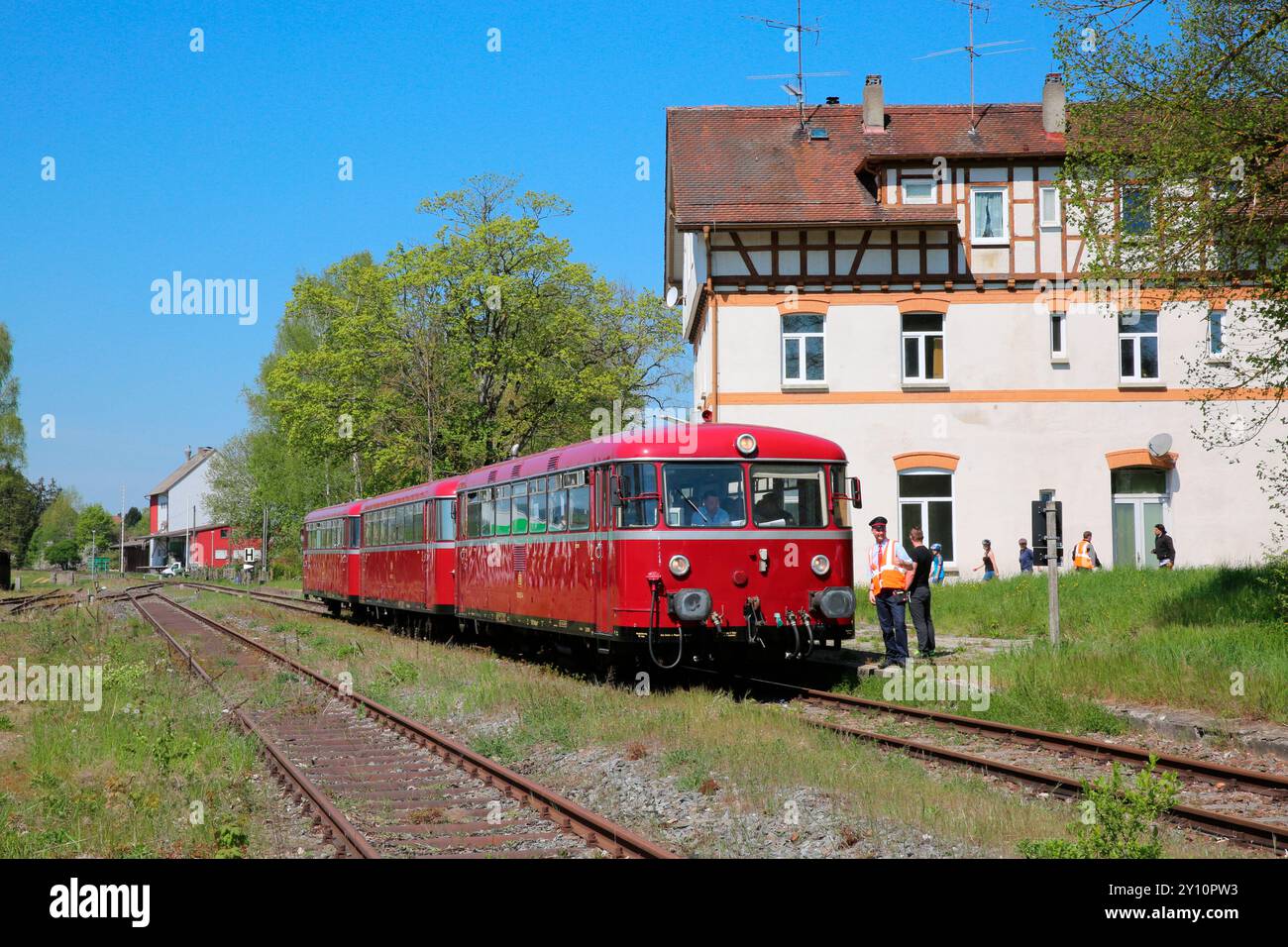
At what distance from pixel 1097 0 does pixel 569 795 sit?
11.6 meters

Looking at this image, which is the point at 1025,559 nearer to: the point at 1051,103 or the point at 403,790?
the point at 1051,103

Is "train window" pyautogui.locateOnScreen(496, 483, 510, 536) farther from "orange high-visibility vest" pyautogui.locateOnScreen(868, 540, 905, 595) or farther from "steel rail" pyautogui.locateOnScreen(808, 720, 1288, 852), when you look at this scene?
"steel rail" pyautogui.locateOnScreen(808, 720, 1288, 852)

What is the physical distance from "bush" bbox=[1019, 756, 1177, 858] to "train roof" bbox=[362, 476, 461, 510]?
1768 cm

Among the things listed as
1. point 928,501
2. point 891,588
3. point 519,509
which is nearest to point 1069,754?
point 891,588

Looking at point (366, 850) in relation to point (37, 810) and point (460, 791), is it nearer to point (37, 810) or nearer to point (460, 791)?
point (460, 791)

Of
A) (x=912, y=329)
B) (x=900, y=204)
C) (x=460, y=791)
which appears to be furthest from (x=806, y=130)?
(x=460, y=791)

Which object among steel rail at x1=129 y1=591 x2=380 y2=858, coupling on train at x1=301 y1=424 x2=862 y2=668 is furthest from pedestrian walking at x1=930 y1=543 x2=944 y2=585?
steel rail at x1=129 y1=591 x2=380 y2=858

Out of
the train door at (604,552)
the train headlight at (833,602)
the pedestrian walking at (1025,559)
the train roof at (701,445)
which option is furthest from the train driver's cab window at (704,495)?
the pedestrian walking at (1025,559)

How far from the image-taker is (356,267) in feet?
165

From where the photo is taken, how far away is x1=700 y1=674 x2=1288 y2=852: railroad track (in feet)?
26.7

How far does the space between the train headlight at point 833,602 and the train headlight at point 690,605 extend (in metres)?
1.33

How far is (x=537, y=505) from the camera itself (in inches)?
714

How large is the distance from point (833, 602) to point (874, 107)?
71.0 feet
